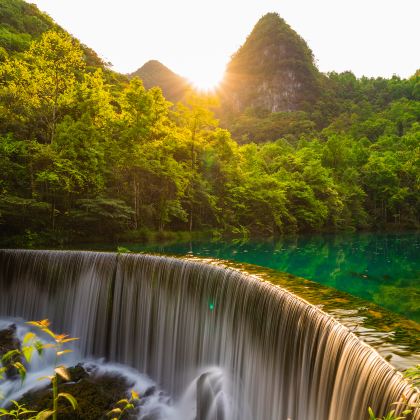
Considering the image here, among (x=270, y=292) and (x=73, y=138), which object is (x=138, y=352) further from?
(x=73, y=138)

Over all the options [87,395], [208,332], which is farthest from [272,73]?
[87,395]

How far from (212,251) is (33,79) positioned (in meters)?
12.9

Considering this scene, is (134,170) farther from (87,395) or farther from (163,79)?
(163,79)

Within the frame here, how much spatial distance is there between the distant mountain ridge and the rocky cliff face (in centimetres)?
1760

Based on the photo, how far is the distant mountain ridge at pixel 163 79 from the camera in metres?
108

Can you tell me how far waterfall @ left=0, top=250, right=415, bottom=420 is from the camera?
4184mm

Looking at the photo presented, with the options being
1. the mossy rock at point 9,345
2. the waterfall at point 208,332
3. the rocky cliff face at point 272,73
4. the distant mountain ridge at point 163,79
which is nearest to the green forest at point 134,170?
the waterfall at point 208,332

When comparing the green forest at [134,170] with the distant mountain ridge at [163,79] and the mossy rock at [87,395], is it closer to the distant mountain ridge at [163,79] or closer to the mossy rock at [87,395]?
the mossy rock at [87,395]

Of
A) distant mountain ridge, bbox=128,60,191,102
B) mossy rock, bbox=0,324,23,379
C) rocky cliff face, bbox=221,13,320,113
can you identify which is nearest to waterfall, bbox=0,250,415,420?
mossy rock, bbox=0,324,23,379

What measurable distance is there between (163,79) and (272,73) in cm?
3661

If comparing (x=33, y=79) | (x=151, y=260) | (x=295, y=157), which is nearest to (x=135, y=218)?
(x=33, y=79)

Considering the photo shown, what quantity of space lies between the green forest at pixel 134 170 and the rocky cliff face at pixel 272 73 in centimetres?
7175

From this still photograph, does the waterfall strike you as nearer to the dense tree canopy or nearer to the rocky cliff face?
the dense tree canopy

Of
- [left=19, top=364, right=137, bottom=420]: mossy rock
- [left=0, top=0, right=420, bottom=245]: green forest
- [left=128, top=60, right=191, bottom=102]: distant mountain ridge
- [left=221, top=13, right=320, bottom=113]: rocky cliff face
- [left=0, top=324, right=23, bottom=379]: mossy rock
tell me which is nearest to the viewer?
[left=19, top=364, right=137, bottom=420]: mossy rock
